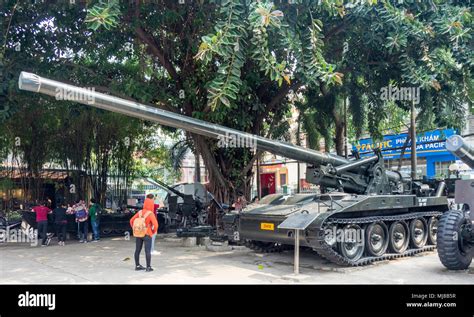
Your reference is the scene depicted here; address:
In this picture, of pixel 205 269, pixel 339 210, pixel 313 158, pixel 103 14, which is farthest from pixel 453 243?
pixel 103 14

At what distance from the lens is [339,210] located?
8.48 metres

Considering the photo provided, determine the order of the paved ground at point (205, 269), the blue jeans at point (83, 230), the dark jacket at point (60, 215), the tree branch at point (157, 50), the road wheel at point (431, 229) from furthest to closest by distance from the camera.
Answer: the blue jeans at point (83, 230) < the dark jacket at point (60, 215) < the tree branch at point (157, 50) < the road wheel at point (431, 229) < the paved ground at point (205, 269)

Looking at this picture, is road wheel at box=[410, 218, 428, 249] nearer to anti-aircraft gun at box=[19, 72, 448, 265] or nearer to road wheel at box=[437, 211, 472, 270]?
anti-aircraft gun at box=[19, 72, 448, 265]

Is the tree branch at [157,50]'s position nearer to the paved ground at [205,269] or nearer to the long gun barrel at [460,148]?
the paved ground at [205,269]

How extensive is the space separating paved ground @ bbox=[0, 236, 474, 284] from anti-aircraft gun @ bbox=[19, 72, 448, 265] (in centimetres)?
42

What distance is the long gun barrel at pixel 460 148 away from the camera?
706cm

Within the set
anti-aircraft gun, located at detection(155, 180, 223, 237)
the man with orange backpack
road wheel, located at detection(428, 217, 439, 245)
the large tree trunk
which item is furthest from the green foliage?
the large tree trunk

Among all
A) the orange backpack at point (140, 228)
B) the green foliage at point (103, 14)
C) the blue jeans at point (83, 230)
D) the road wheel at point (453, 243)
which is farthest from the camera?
the blue jeans at point (83, 230)

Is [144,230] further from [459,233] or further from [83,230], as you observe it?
[83,230]

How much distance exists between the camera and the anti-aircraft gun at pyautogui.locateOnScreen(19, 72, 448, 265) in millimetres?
8289

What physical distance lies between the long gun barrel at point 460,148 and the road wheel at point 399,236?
3.01 m

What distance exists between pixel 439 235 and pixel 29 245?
1075 cm

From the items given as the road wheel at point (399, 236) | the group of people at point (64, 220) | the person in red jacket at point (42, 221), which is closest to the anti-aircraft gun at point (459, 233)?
the road wheel at point (399, 236)
